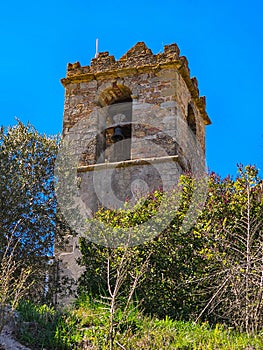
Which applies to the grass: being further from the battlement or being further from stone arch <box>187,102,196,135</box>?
stone arch <box>187,102,196,135</box>

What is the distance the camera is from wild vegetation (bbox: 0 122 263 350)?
6945 millimetres

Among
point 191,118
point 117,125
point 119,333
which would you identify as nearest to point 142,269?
point 119,333

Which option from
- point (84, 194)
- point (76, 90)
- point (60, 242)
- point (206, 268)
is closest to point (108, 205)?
point (84, 194)

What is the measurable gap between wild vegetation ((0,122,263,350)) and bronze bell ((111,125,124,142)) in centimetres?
273

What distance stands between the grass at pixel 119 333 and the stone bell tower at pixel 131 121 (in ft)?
16.3

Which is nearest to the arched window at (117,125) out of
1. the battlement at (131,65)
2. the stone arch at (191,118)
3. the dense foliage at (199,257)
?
the battlement at (131,65)

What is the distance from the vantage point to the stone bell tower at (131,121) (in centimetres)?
1271

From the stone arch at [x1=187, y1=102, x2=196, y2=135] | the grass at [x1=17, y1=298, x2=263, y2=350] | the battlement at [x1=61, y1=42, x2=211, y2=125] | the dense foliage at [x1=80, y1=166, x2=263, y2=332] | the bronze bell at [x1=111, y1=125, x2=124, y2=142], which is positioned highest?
the battlement at [x1=61, y1=42, x2=211, y2=125]

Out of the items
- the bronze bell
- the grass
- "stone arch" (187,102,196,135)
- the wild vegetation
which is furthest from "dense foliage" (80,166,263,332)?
"stone arch" (187,102,196,135)

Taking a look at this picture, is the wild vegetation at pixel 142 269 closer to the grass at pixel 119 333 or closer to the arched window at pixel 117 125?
the grass at pixel 119 333

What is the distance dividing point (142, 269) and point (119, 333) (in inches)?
33.7

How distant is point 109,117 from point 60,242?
457cm

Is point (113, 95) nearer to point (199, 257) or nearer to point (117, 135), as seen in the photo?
point (117, 135)

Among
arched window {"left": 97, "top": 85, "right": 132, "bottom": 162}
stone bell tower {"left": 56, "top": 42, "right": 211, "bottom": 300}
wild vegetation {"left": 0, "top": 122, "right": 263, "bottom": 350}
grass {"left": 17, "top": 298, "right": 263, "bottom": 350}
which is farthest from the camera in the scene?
arched window {"left": 97, "top": 85, "right": 132, "bottom": 162}
